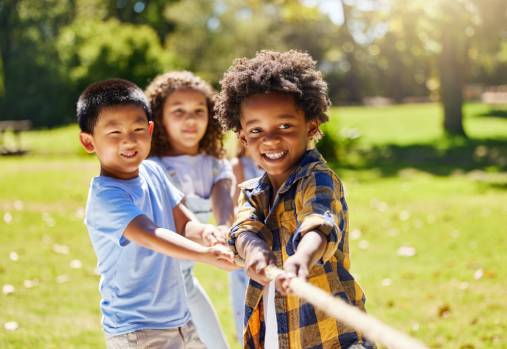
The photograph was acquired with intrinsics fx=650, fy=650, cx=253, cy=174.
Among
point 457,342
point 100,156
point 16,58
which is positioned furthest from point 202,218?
point 16,58

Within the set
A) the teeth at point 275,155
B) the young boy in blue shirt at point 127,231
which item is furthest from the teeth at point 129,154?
the teeth at point 275,155

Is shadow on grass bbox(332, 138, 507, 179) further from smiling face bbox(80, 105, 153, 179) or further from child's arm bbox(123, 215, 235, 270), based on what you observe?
child's arm bbox(123, 215, 235, 270)

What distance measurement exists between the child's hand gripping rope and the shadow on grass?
417 inches

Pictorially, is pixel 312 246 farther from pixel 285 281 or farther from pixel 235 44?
pixel 235 44

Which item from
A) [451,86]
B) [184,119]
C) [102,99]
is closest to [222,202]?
[184,119]

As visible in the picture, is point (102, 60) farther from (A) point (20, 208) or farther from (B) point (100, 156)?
(B) point (100, 156)


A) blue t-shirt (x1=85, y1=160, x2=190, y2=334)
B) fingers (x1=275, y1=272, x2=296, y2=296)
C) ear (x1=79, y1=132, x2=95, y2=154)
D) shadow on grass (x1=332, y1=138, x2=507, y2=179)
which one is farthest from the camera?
shadow on grass (x1=332, y1=138, x2=507, y2=179)

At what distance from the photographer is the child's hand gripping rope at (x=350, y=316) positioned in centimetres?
121

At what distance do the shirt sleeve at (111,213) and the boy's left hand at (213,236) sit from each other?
0.32m

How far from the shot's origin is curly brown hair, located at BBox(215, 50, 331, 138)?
213 centimetres

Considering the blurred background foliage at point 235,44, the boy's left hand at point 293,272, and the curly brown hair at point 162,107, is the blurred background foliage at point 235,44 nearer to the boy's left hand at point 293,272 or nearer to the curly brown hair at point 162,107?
the curly brown hair at point 162,107

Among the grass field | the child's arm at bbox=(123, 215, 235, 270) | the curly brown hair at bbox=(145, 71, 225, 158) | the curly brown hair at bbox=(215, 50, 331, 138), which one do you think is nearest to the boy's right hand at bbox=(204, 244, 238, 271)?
the child's arm at bbox=(123, 215, 235, 270)

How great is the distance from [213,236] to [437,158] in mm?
11624

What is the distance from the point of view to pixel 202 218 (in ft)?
11.7
